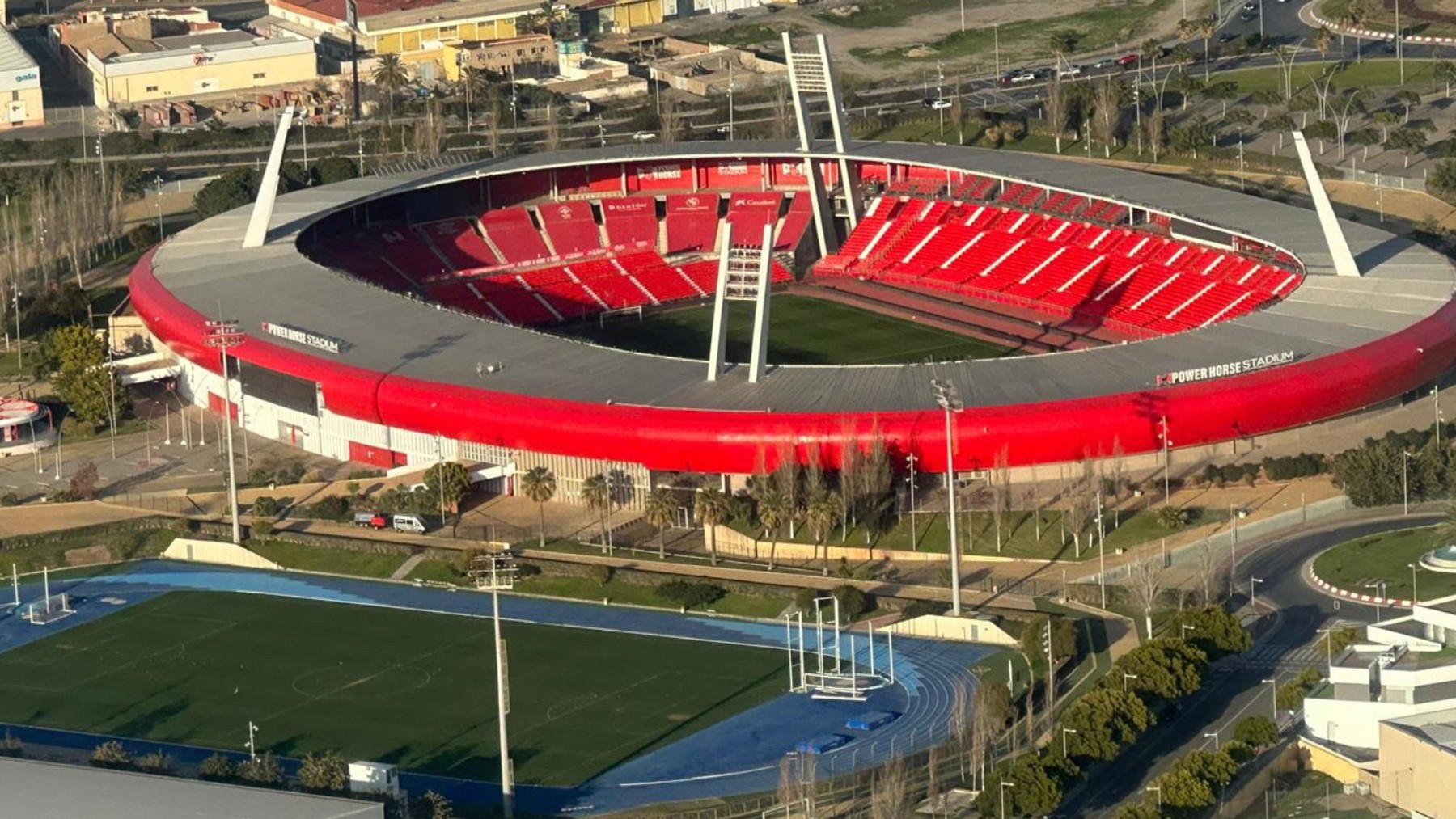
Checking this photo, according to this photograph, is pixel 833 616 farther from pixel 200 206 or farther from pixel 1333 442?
pixel 200 206

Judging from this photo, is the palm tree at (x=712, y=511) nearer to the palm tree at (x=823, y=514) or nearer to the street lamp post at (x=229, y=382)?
the palm tree at (x=823, y=514)

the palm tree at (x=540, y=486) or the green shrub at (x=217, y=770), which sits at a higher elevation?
the palm tree at (x=540, y=486)

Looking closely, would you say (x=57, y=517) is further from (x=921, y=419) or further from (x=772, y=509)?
(x=921, y=419)

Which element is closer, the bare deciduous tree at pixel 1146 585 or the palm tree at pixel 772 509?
the bare deciduous tree at pixel 1146 585

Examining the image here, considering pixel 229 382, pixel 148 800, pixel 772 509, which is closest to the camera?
pixel 148 800

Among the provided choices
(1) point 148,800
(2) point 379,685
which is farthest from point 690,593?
(1) point 148,800

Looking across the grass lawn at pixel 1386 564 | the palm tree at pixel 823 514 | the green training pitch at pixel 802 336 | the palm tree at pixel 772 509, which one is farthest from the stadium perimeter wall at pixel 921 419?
the green training pitch at pixel 802 336

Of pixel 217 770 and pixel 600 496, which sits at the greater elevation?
pixel 600 496
